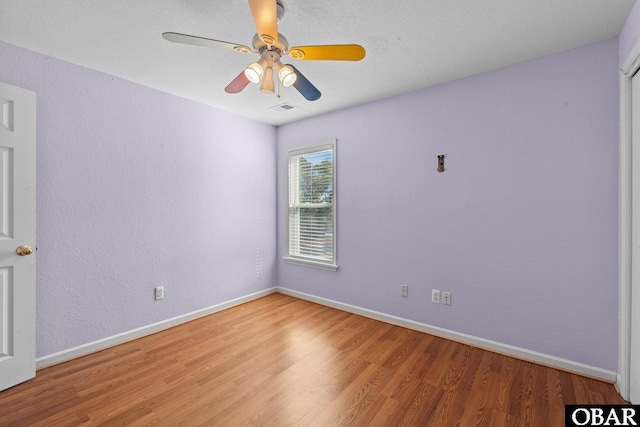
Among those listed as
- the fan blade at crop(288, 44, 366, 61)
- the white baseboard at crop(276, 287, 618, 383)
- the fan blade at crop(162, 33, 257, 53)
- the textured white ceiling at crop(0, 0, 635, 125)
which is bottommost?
the white baseboard at crop(276, 287, 618, 383)

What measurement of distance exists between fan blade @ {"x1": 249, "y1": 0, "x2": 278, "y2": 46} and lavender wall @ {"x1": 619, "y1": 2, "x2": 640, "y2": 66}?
202 centimetres

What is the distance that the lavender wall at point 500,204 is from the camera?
2068 millimetres

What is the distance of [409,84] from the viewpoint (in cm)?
277

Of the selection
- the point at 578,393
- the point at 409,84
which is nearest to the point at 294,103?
the point at 409,84

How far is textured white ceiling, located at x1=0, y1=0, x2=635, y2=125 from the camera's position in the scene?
171cm

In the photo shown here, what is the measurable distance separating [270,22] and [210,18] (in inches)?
28.6

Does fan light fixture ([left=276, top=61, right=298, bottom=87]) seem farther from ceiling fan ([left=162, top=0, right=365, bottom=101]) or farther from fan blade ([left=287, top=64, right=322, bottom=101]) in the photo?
fan blade ([left=287, top=64, right=322, bottom=101])

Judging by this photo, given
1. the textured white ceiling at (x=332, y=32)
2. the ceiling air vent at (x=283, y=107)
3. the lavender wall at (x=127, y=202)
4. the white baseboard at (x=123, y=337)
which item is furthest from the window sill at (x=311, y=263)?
the textured white ceiling at (x=332, y=32)

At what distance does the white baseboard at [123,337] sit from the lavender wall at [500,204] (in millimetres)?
1554

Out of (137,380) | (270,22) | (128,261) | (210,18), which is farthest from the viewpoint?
(128,261)

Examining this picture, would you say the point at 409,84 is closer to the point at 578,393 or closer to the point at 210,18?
the point at 210,18

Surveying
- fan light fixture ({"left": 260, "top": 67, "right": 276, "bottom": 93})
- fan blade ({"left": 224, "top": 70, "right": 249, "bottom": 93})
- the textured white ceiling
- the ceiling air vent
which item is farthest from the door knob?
the ceiling air vent

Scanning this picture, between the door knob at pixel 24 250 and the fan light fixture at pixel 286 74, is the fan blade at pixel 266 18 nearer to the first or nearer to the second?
the fan light fixture at pixel 286 74

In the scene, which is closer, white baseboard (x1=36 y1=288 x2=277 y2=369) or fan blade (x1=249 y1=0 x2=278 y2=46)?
fan blade (x1=249 y1=0 x2=278 y2=46)
